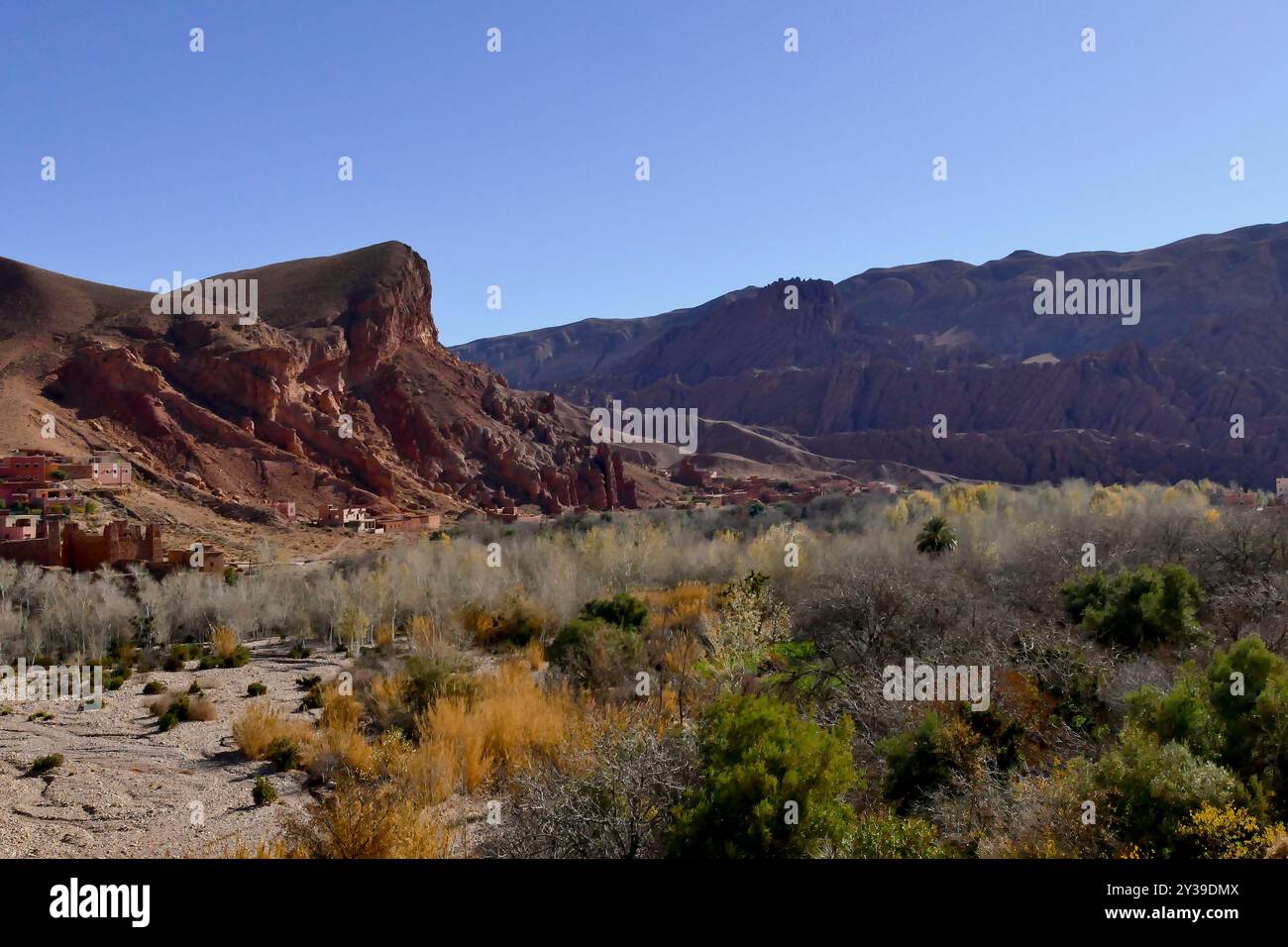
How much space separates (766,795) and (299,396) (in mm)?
A: 58957

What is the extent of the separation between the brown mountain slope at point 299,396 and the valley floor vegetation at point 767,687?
24.2 m

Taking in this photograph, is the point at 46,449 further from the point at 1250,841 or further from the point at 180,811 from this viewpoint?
the point at 1250,841

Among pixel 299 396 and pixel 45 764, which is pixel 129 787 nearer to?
pixel 45 764

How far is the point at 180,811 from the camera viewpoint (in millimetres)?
11133

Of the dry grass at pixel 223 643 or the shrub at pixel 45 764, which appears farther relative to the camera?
the dry grass at pixel 223 643

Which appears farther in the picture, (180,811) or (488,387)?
(488,387)

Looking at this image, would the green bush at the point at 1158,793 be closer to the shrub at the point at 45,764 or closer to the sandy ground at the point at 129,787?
Result: the sandy ground at the point at 129,787

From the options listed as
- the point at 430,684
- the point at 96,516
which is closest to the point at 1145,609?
the point at 430,684

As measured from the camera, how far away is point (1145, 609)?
1498 centimetres

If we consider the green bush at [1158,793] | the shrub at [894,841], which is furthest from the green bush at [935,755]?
the green bush at [1158,793]

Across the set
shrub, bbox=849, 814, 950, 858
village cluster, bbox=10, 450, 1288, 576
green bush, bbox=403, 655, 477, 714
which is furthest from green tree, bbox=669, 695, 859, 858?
village cluster, bbox=10, 450, 1288, 576

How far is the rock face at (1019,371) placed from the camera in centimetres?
8844

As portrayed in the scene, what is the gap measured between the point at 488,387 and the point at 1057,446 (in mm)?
56973
